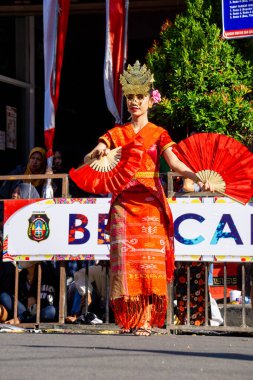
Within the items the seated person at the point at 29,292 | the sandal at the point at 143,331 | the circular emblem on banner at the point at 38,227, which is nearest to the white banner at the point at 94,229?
the circular emblem on banner at the point at 38,227

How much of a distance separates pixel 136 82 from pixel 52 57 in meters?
4.37

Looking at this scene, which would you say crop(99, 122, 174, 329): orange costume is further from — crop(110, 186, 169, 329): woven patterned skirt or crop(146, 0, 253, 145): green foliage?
crop(146, 0, 253, 145): green foliage

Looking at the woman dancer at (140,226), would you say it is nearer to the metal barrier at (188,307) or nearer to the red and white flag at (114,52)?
the metal barrier at (188,307)

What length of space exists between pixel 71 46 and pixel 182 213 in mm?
6732

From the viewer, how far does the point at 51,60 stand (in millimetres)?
14227

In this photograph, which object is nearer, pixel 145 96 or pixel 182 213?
pixel 145 96

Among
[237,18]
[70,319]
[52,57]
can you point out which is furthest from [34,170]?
[237,18]

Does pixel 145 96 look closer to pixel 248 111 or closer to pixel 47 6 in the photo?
pixel 248 111

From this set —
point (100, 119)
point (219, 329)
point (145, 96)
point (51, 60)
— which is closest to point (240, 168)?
point (145, 96)

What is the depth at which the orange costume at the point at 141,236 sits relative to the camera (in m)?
9.86

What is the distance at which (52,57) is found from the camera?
46.7 feet

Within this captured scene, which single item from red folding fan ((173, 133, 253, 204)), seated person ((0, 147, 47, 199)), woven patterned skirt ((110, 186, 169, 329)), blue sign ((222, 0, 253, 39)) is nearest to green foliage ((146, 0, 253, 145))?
seated person ((0, 147, 47, 199))

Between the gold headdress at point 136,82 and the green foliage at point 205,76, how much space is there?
3143 mm

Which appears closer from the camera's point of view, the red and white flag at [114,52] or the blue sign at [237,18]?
the blue sign at [237,18]
